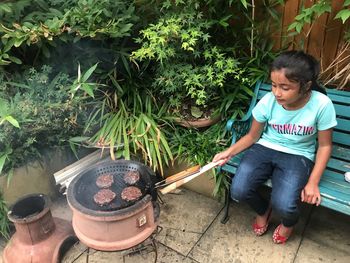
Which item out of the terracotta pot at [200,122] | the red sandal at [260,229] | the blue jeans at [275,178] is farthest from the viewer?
the terracotta pot at [200,122]

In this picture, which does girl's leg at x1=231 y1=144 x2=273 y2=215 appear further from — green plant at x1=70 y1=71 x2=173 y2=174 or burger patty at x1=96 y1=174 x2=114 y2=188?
burger patty at x1=96 y1=174 x2=114 y2=188

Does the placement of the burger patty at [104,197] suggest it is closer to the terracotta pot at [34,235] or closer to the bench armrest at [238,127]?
the terracotta pot at [34,235]

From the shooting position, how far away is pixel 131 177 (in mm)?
2049

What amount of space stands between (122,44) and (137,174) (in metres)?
1.31

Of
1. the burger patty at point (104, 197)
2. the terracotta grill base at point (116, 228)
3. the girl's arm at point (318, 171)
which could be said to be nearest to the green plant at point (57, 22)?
the burger patty at point (104, 197)

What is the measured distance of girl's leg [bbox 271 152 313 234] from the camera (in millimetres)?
2072

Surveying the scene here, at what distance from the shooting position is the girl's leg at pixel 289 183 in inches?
81.6

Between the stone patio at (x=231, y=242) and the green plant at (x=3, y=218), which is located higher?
the green plant at (x=3, y=218)

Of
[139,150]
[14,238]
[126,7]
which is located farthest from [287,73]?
[14,238]

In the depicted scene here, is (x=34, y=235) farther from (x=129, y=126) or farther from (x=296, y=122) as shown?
(x=296, y=122)

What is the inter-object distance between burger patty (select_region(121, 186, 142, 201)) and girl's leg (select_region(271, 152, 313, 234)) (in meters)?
0.90

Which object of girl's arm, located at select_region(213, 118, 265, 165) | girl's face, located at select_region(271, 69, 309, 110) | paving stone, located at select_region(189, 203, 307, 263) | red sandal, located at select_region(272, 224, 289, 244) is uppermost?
girl's face, located at select_region(271, 69, 309, 110)

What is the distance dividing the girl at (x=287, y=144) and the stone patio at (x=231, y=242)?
13 centimetres

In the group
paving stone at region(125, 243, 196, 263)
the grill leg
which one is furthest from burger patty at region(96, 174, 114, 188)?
the grill leg
